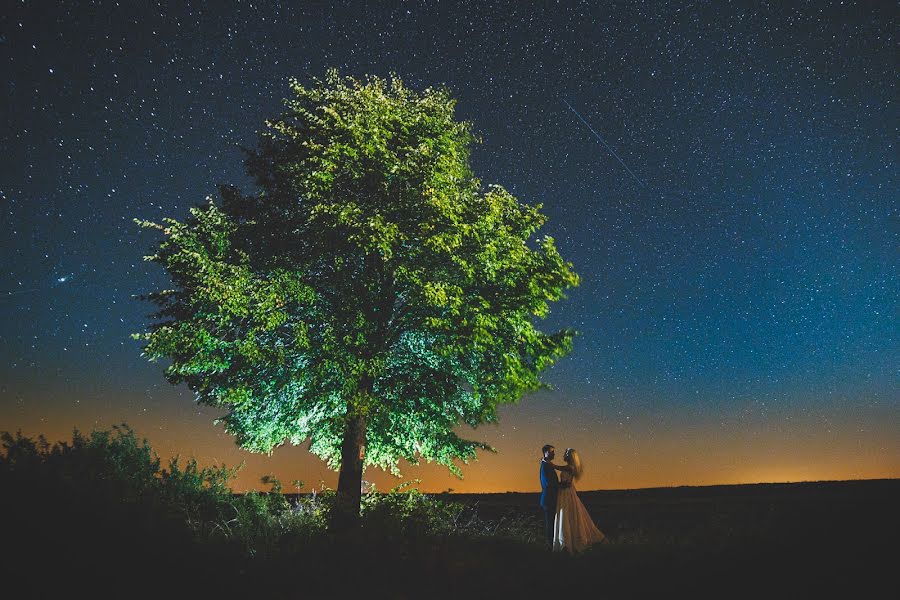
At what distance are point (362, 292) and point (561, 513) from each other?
7.19m

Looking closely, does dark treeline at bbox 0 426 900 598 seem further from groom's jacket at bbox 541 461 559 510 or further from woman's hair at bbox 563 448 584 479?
woman's hair at bbox 563 448 584 479

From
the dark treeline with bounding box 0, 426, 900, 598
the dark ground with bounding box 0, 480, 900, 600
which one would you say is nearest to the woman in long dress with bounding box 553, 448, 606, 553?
the dark treeline with bounding box 0, 426, 900, 598

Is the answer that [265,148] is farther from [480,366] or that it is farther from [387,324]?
[480,366]

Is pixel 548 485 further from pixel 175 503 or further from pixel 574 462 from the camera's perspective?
pixel 175 503

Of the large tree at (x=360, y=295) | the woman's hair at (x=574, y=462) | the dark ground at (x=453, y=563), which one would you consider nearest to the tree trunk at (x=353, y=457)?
the large tree at (x=360, y=295)

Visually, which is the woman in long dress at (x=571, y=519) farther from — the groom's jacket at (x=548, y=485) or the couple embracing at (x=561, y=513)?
the groom's jacket at (x=548, y=485)

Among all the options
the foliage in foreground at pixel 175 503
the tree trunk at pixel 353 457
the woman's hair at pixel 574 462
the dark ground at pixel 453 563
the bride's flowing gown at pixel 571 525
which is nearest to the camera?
the dark ground at pixel 453 563

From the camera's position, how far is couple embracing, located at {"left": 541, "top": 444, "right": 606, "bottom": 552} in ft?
37.6

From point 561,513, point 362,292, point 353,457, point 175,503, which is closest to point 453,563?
point 561,513

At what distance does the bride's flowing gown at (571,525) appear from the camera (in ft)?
37.5

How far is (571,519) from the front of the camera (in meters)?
11.6

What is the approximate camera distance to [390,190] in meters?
13.7

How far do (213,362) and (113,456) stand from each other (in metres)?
2.64

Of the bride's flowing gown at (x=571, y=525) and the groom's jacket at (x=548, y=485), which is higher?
the groom's jacket at (x=548, y=485)
